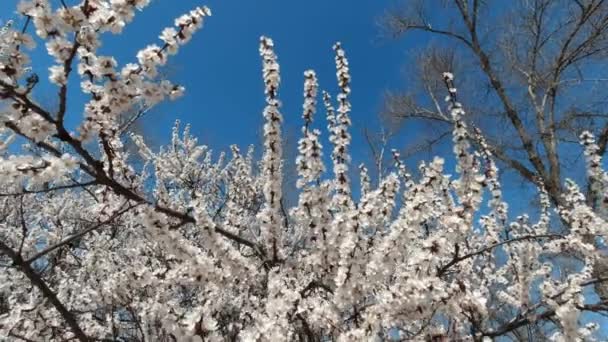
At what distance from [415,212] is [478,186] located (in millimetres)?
462

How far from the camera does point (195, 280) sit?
3352 mm

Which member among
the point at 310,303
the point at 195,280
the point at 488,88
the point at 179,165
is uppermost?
the point at 488,88

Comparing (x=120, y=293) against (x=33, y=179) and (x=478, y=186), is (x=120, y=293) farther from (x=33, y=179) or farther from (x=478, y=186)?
(x=478, y=186)

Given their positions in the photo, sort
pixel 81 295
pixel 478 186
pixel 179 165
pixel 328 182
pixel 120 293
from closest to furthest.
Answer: pixel 478 186 < pixel 328 182 < pixel 120 293 < pixel 81 295 < pixel 179 165

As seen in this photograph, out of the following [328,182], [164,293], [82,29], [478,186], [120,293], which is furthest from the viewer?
[120,293]

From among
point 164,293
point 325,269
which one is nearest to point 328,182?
point 325,269

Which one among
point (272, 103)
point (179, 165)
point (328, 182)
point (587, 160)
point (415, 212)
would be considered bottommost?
point (415, 212)

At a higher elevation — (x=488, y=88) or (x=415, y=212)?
(x=488, y=88)

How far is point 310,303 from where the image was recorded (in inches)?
121

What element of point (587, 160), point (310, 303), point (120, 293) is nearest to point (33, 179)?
point (310, 303)

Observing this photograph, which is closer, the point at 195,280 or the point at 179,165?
the point at 195,280

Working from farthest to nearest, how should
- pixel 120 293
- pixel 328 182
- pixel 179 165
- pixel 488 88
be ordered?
pixel 488 88
pixel 179 165
pixel 120 293
pixel 328 182

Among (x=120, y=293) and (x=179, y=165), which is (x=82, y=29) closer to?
(x=120, y=293)

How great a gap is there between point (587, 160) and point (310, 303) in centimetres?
355
